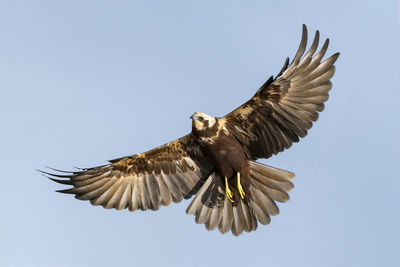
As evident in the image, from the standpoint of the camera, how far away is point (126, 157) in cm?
1312

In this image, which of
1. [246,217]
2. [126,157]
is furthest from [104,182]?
[246,217]

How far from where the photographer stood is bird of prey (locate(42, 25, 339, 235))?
12.2 meters

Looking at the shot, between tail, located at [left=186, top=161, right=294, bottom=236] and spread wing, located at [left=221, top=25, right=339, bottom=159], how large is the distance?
0.49 m

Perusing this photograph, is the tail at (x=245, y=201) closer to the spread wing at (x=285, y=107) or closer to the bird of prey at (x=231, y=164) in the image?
the bird of prey at (x=231, y=164)

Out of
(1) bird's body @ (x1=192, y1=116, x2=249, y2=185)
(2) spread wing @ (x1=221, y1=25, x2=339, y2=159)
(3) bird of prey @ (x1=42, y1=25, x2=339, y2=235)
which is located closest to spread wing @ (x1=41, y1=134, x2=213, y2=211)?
(3) bird of prey @ (x1=42, y1=25, x2=339, y2=235)

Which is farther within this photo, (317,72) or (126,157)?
(126,157)

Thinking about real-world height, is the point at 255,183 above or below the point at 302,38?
below

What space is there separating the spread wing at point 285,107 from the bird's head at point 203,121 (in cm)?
29

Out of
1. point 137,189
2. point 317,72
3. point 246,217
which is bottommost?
point 246,217

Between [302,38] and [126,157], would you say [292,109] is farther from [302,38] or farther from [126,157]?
[126,157]

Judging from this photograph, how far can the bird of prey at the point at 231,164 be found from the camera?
1222 centimetres

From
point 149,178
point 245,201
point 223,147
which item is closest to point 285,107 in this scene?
point 223,147

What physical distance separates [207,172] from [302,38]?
129 inches

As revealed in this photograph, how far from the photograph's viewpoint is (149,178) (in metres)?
13.4
